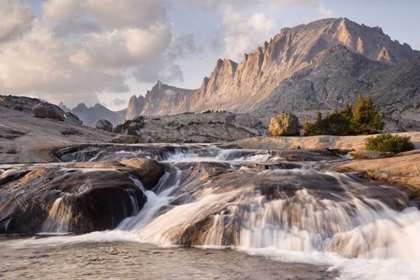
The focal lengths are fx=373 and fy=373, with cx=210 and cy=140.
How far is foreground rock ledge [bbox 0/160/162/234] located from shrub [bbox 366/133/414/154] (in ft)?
83.0

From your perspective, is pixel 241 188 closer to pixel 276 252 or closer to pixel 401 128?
pixel 276 252

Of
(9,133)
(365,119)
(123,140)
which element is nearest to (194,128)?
(123,140)

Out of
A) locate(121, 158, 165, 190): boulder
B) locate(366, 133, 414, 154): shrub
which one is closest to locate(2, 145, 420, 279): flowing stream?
locate(121, 158, 165, 190): boulder

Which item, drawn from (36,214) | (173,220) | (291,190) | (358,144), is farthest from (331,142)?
→ (36,214)

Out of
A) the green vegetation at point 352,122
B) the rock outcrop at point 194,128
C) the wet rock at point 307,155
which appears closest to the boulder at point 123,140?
the green vegetation at point 352,122

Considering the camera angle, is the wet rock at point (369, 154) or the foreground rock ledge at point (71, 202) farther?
the wet rock at point (369, 154)

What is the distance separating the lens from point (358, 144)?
39.8 meters

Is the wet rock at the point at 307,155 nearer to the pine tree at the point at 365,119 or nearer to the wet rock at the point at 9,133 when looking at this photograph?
the pine tree at the point at 365,119

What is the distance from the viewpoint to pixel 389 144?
3553 centimetres

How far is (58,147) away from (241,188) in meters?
26.2

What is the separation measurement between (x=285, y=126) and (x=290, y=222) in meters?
43.2

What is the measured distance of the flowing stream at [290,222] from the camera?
11.8 meters

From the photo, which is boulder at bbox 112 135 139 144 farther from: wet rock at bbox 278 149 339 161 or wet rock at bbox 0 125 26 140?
wet rock at bbox 278 149 339 161

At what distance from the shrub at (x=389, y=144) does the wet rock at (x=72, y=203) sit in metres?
25.4
